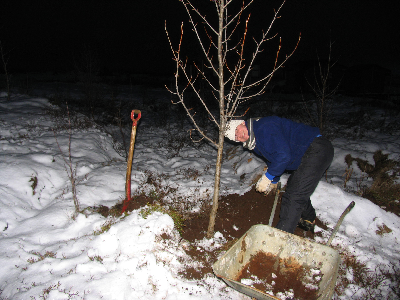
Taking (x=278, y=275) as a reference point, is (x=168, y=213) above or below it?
above

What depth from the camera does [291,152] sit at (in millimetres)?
3107

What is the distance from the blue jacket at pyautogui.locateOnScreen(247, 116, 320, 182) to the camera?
113 inches

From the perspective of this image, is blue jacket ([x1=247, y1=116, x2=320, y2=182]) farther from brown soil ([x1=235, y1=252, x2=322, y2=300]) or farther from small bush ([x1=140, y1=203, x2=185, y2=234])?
small bush ([x1=140, y1=203, x2=185, y2=234])

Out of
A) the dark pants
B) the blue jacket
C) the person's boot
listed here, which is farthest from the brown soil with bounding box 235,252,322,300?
the person's boot

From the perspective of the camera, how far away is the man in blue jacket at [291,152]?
9.62ft

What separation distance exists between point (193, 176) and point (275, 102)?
42.6 feet

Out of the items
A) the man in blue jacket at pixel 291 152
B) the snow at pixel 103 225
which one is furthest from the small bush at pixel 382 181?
the man in blue jacket at pixel 291 152

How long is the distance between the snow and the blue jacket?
1.51 m

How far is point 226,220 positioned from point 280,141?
1.82 metres

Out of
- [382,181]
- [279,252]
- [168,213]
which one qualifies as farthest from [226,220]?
[382,181]

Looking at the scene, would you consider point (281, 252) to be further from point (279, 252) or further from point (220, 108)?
point (220, 108)

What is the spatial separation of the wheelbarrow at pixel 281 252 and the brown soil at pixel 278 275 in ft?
0.15

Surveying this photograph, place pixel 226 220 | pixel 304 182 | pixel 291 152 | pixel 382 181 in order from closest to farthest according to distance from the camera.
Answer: pixel 304 182 < pixel 291 152 < pixel 226 220 < pixel 382 181

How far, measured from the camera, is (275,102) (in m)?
16.7
